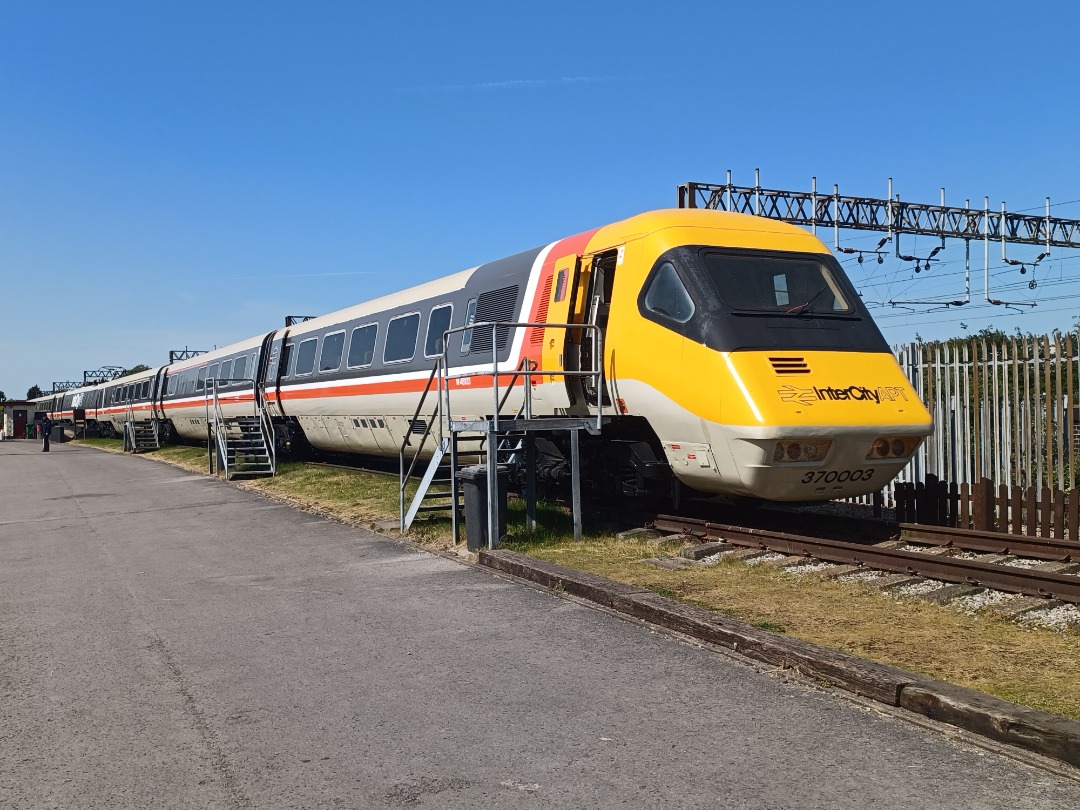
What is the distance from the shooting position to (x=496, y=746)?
4387 millimetres

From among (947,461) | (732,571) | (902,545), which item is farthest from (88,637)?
(947,461)

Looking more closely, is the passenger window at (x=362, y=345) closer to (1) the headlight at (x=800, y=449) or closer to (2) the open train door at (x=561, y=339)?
(2) the open train door at (x=561, y=339)

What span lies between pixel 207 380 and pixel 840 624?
1027 inches

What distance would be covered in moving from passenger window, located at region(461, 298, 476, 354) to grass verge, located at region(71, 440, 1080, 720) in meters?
3.04

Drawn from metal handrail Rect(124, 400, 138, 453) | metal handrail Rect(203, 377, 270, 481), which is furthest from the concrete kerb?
metal handrail Rect(124, 400, 138, 453)

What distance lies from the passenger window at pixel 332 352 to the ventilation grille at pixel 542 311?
26.4 feet

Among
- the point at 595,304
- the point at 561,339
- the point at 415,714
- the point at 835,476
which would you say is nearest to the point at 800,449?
the point at 835,476

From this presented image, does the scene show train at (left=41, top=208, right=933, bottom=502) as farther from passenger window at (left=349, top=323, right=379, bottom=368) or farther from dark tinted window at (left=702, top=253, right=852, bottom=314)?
passenger window at (left=349, top=323, right=379, bottom=368)

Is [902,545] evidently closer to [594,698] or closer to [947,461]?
[947,461]

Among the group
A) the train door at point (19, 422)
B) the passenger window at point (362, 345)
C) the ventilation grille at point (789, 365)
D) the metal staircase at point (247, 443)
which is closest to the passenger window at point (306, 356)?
the metal staircase at point (247, 443)

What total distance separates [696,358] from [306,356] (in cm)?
1368

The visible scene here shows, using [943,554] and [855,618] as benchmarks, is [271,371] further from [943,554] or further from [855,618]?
[855,618]

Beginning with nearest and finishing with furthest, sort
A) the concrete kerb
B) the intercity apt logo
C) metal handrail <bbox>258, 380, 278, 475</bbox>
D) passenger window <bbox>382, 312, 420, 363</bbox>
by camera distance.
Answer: the concrete kerb
the intercity apt logo
passenger window <bbox>382, 312, 420, 363</bbox>
metal handrail <bbox>258, 380, 278, 475</bbox>

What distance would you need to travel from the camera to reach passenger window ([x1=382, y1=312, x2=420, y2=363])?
50.4 ft
